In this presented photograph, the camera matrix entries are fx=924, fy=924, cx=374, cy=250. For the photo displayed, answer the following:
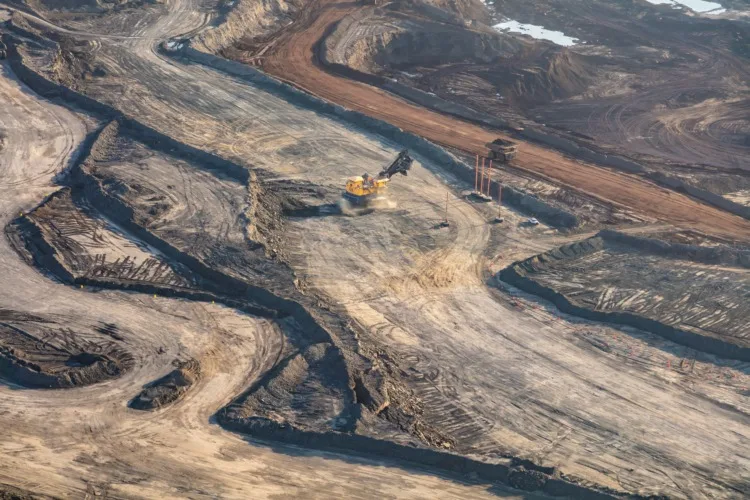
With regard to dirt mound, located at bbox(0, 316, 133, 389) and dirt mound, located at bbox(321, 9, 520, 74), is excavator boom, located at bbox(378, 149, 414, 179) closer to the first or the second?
dirt mound, located at bbox(0, 316, 133, 389)

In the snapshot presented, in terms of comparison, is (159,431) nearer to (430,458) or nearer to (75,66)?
(430,458)

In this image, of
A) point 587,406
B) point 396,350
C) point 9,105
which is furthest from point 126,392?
point 9,105

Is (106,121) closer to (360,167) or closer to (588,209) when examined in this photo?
(360,167)

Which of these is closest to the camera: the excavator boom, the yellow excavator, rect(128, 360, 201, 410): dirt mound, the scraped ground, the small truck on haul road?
the scraped ground

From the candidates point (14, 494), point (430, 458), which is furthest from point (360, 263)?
point (14, 494)

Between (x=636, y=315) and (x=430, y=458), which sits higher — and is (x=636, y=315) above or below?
above

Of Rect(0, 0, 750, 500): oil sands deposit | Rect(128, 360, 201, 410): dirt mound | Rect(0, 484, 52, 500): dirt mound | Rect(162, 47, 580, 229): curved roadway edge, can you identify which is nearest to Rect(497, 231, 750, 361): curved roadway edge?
Rect(0, 0, 750, 500): oil sands deposit
